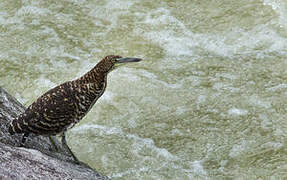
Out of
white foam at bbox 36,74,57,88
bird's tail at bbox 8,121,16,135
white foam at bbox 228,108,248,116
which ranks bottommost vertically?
white foam at bbox 228,108,248,116

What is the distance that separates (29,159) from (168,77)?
3.99 metres

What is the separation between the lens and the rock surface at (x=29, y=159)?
135 inches

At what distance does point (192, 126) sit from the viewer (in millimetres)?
6523

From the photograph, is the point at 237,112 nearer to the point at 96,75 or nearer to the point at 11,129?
the point at 96,75

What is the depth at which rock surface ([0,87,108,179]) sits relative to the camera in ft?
11.3

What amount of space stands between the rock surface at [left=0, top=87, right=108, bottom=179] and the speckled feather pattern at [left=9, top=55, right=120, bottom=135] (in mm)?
182

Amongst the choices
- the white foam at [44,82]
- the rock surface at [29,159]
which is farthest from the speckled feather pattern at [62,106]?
the white foam at [44,82]

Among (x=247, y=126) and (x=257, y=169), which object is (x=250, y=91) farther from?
(x=257, y=169)

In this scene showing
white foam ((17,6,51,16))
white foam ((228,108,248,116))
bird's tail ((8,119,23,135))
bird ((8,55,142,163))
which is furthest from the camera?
white foam ((17,6,51,16))

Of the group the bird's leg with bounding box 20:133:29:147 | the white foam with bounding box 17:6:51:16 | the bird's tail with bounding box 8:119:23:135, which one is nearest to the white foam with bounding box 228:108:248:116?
the bird's leg with bounding box 20:133:29:147

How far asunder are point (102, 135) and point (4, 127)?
92.0 inches

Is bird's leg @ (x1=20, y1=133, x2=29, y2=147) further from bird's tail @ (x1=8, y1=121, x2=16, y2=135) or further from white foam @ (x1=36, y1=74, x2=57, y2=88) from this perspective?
white foam @ (x1=36, y1=74, x2=57, y2=88)

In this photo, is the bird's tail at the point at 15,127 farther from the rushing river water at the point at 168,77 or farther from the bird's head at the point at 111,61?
the rushing river water at the point at 168,77

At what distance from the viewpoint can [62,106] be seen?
14.2ft
